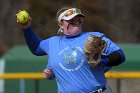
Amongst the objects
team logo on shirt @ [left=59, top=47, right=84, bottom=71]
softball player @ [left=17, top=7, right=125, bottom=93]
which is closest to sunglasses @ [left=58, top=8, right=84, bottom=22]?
softball player @ [left=17, top=7, right=125, bottom=93]

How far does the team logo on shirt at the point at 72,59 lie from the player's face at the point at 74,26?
162 millimetres

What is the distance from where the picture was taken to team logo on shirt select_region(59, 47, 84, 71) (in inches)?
229

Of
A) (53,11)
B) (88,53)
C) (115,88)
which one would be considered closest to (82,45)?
(88,53)

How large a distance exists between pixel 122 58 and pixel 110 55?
11 centimetres

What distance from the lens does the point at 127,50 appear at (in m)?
14.7

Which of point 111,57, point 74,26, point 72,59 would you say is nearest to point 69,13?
point 74,26

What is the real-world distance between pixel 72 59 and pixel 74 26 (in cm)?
31

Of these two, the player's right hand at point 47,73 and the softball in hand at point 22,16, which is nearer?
the player's right hand at point 47,73

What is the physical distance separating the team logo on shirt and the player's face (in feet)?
0.53

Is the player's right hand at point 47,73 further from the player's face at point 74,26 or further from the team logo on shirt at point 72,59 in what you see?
the player's face at point 74,26

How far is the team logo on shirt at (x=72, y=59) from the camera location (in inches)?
229

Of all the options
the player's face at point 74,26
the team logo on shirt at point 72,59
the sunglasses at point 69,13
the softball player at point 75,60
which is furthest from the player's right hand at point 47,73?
the sunglasses at point 69,13

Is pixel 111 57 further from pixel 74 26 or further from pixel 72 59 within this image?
pixel 74 26

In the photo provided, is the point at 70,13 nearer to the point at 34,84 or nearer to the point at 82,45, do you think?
the point at 82,45
